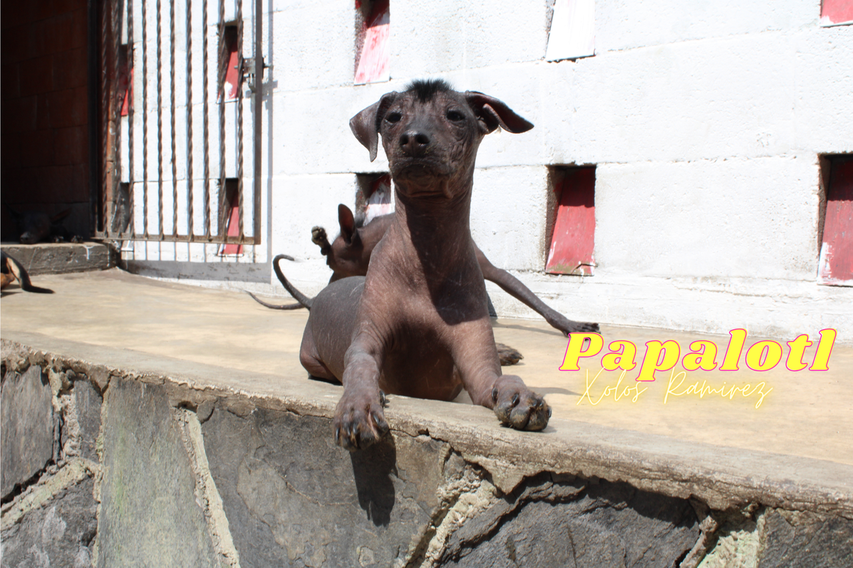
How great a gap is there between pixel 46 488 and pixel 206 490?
3.94 feet

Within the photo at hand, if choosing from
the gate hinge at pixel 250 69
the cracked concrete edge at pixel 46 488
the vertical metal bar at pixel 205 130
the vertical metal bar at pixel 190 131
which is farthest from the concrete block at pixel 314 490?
the vertical metal bar at pixel 190 131

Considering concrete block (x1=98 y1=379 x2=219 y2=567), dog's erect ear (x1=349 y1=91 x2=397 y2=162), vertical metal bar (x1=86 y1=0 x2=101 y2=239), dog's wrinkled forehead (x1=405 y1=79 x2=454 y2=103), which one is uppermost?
vertical metal bar (x1=86 y1=0 x2=101 y2=239)

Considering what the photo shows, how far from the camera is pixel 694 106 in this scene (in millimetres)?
4434

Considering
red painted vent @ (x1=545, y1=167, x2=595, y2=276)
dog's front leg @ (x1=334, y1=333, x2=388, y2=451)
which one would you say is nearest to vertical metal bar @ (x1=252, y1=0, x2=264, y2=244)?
red painted vent @ (x1=545, y1=167, x2=595, y2=276)

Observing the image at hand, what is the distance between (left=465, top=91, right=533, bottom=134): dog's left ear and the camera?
2.33 m

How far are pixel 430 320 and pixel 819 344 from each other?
2610 mm

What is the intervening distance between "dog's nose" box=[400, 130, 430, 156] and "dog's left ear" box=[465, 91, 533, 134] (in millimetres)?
339

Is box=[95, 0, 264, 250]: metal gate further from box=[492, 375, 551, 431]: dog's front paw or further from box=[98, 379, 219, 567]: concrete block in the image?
box=[492, 375, 551, 431]: dog's front paw

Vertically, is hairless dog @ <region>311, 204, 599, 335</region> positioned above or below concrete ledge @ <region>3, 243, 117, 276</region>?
above

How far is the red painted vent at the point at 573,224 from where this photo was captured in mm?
5004

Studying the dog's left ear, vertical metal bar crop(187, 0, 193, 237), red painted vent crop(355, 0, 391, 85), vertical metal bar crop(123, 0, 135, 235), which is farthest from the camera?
vertical metal bar crop(123, 0, 135, 235)

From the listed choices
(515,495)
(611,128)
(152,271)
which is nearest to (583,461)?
(515,495)

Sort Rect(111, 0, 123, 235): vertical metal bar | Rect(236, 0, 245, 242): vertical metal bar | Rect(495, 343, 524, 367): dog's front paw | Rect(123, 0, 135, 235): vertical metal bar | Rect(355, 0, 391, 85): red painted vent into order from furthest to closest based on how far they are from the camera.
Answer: Rect(111, 0, 123, 235): vertical metal bar
Rect(123, 0, 135, 235): vertical metal bar
Rect(236, 0, 245, 242): vertical metal bar
Rect(355, 0, 391, 85): red painted vent
Rect(495, 343, 524, 367): dog's front paw

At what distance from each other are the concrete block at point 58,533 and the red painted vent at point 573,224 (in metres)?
3.35
